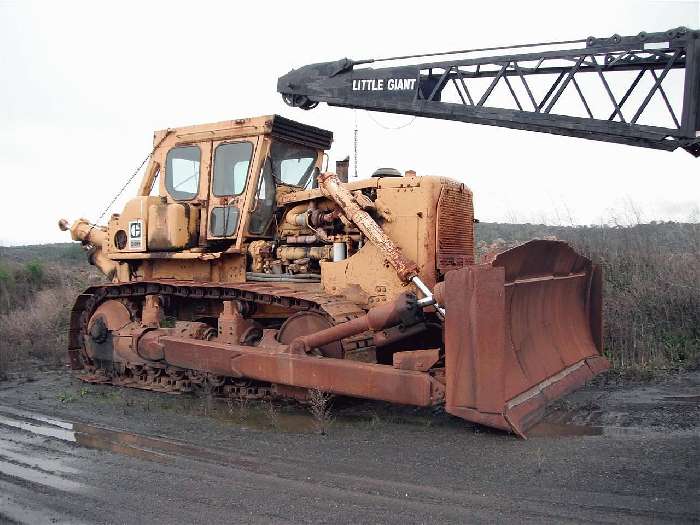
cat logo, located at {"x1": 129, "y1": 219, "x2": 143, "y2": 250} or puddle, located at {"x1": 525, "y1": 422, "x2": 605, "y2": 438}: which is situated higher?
cat logo, located at {"x1": 129, "y1": 219, "x2": 143, "y2": 250}

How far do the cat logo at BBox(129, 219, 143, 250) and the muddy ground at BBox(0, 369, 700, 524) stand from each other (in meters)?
2.26

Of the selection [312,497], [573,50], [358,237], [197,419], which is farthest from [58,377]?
[573,50]

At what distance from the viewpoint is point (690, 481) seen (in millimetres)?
4254

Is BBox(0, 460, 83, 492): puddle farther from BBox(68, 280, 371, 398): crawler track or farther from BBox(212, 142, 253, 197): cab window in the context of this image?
BBox(212, 142, 253, 197): cab window

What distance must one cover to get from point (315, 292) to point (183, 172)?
2896mm

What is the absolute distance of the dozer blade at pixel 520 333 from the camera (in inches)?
203

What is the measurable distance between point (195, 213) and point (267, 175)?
109 centimetres

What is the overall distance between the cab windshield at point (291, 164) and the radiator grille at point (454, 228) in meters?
2.35

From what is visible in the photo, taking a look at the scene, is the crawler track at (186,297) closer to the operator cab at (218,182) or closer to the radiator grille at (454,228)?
the operator cab at (218,182)

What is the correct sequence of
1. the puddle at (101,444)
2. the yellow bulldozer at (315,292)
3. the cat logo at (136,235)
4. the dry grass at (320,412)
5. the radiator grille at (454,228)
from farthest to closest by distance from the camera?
the cat logo at (136,235) < the radiator grille at (454,228) < the dry grass at (320,412) < the yellow bulldozer at (315,292) < the puddle at (101,444)

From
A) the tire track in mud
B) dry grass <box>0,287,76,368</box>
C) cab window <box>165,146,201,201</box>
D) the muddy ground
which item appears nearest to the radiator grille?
the muddy ground

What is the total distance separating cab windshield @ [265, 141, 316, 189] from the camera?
8.28m

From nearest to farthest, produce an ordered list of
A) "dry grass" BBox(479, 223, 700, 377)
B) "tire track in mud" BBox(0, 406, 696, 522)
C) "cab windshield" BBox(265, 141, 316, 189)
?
1. "tire track in mud" BBox(0, 406, 696, 522)
2. "cab windshield" BBox(265, 141, 316, 189)
3. "dry grass" BBox(479, 223, 700, 377)

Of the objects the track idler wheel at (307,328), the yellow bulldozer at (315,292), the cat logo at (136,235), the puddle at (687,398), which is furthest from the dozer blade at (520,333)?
the cat logo at (136,235)
